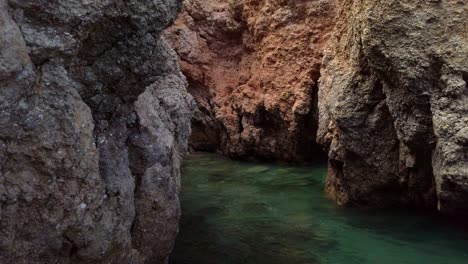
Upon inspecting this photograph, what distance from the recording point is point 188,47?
11.4m

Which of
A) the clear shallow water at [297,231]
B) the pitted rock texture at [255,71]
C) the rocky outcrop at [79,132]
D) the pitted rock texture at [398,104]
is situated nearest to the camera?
the rocky outcrop at [79,132]

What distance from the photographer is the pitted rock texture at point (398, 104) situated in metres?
5.11

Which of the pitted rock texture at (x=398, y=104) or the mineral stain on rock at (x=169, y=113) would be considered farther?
the pitted rock texture at (x=398, y=104)

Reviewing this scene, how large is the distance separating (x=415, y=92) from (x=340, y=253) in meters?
1.64

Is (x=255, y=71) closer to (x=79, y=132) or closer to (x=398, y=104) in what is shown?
(x=398, y=104)

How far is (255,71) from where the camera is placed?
10.6 metres

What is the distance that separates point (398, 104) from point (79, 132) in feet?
11.7

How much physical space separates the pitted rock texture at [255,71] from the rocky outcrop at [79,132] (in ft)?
19.4

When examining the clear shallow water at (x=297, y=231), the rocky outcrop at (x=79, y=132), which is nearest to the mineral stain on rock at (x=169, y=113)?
the rocky outcrop at (x=79, y=132)

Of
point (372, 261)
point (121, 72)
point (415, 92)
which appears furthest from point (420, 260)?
point (121, 72)

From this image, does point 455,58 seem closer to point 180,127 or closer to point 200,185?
point 180,127

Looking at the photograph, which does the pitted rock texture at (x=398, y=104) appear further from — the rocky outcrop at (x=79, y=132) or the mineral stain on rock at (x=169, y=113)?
the rocky outcrop at (x=79, y=132)

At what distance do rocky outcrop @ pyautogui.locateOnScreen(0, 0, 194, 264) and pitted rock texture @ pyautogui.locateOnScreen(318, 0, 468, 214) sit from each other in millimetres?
2601

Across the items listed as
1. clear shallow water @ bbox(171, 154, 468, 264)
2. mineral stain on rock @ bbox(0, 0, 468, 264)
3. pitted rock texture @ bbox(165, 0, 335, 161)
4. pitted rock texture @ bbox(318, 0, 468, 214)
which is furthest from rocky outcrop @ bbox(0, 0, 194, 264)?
pitted rock texture @ bbox(165, 0, 335, 161)
